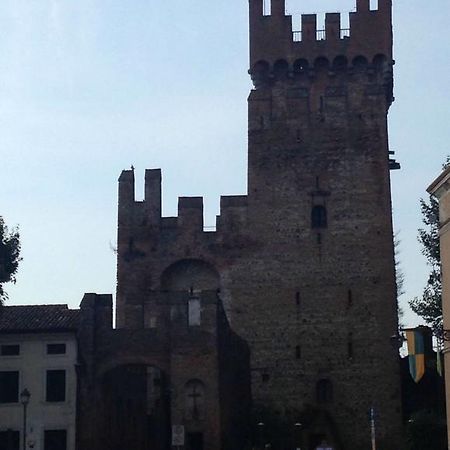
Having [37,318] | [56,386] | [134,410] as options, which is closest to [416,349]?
[56,386]

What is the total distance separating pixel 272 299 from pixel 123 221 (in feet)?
27.6

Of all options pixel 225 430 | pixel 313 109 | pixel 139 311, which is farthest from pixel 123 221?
pixel 225 430

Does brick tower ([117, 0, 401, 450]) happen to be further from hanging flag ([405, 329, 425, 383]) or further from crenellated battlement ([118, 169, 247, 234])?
hanging flag ([405, 329, 425, 383])

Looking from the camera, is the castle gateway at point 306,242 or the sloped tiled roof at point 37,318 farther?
the castle gateway at point 306,242

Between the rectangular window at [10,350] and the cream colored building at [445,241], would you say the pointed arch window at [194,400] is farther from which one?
the cream colored building at [445,241]

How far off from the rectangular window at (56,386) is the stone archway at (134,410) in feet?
5.27

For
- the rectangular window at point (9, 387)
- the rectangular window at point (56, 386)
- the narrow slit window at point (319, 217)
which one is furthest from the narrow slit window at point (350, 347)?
the rectangular window at point (9, 387)

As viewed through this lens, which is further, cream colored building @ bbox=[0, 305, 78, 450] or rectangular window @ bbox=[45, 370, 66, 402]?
rectangular window @ bbox=[45, 370, 66, 402]

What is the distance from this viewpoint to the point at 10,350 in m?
46.1

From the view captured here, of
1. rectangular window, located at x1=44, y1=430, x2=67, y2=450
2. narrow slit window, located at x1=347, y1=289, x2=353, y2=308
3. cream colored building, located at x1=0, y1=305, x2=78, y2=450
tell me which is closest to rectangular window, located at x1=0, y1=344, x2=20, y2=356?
cream colored building, located at x1=0, y1=305, x2=78, y2=450

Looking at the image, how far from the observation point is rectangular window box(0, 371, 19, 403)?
4544 centimetres

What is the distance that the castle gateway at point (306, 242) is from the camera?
53625 millimetres

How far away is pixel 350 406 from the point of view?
53531 millimetres

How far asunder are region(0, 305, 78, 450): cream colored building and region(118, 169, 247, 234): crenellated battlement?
431 inches
